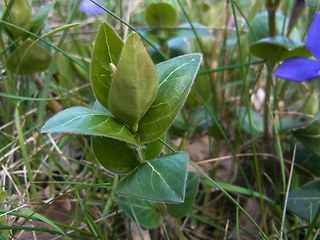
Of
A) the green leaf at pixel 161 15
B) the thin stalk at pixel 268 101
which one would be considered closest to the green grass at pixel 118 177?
the thin stalk at pixel 268 101

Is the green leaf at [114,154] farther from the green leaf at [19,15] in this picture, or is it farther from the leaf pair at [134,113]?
the green leaf at [19,15]

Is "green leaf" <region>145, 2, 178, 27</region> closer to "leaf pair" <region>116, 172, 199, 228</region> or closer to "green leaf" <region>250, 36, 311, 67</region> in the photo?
"green leaf" <region>250, 36, 311, 67</region>

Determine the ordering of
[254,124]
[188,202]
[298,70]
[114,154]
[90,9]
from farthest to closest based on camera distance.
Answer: [90,9] < [254,124] < [298,70] < [188,202] < [114,154]

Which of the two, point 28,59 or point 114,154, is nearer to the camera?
point 114,154

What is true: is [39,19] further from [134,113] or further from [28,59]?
[134,113]

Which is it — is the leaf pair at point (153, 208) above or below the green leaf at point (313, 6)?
below

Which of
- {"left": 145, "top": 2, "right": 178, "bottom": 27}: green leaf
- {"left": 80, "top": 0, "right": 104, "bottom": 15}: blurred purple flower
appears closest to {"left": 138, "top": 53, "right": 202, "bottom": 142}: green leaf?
{"left": 145, "top": 2, "right": 178, "bottom": 27}: green leaf

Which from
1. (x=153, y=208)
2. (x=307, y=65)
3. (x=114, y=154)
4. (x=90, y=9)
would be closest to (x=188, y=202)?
(x=153, y=208)
